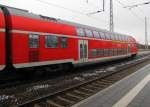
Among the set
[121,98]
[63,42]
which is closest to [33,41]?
[63,42]

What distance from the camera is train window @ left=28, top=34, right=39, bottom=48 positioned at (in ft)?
32.4

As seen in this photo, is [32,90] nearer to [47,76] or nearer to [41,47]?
[41,47]

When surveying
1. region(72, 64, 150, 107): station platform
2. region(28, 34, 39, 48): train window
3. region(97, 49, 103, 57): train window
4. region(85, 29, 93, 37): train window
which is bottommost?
region(72, 64, 150, 107): station platform

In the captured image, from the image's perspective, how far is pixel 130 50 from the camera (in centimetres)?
2594

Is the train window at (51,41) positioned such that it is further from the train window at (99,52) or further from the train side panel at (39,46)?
the train window at (99,52)

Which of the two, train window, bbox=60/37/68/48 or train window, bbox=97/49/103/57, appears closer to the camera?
train window, bbox=60/37/68/48

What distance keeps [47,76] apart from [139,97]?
20.1 ft

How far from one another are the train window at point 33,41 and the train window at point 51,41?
0.66m

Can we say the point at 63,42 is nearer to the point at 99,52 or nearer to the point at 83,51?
the point at 83,51

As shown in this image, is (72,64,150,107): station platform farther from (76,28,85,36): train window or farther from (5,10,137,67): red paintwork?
(76,28,85,36): train window

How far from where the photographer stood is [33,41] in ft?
33.0

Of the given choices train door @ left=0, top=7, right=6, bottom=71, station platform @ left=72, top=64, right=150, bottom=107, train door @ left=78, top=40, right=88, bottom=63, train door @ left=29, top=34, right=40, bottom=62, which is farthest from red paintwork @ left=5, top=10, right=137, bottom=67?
station platform @ left=72, top=64, right=150, bottom=107

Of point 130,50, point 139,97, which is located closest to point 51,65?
point 139,97

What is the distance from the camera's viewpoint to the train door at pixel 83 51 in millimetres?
14086
